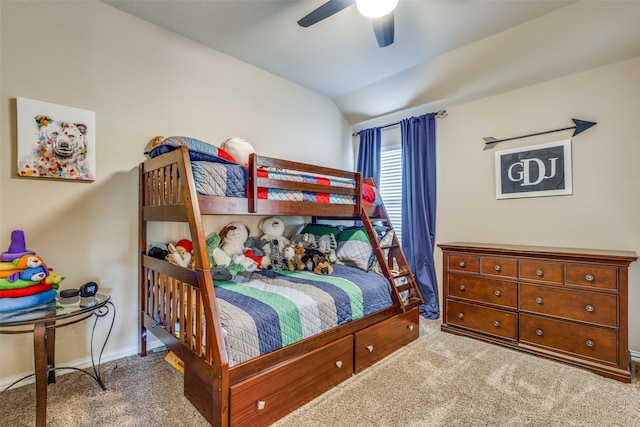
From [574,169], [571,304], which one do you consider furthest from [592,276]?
[574,169]

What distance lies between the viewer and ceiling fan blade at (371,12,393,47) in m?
1.81

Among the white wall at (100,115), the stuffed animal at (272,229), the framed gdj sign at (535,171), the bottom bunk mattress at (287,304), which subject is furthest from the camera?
the stuffed animal at (272,229)

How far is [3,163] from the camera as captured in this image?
1.88 metres

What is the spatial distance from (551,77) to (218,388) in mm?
3448

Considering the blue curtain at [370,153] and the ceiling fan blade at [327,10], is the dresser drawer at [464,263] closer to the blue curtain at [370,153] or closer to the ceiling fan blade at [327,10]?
the blue curtain at [370,153]

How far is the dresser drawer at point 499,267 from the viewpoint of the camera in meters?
2.44

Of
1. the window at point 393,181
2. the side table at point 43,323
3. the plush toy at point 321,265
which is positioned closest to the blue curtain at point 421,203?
the window at point 393,181

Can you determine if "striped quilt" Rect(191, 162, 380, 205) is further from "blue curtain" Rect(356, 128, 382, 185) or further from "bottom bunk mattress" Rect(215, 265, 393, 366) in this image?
"blue curtain" Rect(356, 128, 382, 185)

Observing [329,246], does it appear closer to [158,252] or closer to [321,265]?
[321,265]

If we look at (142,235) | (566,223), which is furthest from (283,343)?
(566,223)

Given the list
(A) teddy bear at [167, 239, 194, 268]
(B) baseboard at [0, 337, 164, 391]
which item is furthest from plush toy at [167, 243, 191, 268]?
(B) baseboard at [0, 337, 164, 391]

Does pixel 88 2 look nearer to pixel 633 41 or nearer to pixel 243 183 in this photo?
pixel 243 183

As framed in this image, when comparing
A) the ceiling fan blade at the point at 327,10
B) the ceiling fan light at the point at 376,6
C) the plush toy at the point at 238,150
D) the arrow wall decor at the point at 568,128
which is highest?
the ceiling fan blade at the point at 327,10

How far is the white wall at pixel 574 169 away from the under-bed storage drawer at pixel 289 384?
1.83m
